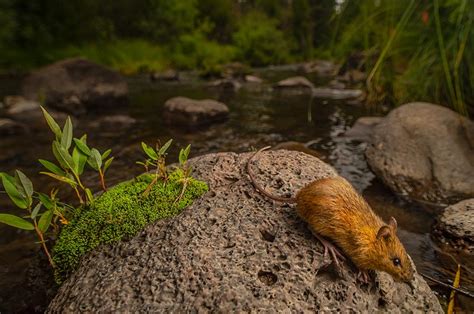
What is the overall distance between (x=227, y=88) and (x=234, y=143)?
30.6ft

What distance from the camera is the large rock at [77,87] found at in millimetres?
11922

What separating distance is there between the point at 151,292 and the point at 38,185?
4191 millimetres

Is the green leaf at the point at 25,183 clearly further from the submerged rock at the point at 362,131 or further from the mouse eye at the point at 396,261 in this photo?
the submerged rock at the point at 362,131

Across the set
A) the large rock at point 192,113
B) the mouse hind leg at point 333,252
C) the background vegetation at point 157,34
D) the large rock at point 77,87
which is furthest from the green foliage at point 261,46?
the mouse hind leg at point 333,252

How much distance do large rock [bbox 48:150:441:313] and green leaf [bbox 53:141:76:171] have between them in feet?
2.07

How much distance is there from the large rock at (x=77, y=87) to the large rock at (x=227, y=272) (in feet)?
34.2

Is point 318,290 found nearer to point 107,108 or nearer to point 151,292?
point 151,292

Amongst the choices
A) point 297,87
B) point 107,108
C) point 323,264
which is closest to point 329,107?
point 297,87

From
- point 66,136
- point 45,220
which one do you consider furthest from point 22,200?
point 66,136

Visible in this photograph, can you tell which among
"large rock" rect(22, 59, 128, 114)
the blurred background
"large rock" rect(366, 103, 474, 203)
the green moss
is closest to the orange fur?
the green moss

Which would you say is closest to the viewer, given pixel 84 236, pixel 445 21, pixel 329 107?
pixel 84 236

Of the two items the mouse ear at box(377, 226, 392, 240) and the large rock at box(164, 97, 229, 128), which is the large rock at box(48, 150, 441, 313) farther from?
the large rock at box(164, 97, 229, 128)

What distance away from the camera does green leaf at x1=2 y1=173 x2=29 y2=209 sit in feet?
7.24

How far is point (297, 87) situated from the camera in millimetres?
16391
